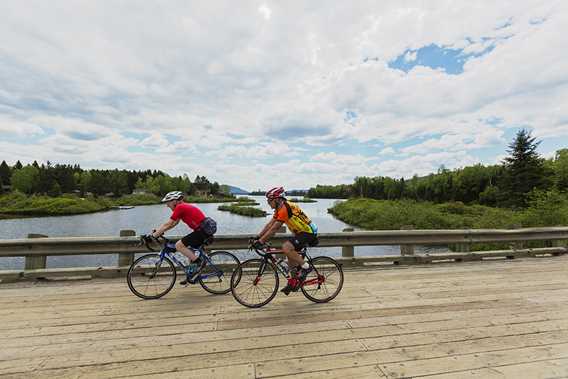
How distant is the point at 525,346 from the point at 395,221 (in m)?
26.6

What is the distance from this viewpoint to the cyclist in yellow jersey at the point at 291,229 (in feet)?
15.5

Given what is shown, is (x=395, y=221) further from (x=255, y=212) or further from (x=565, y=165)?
(x=565, y=165)

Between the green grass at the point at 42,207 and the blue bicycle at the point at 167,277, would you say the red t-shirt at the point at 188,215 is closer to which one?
the blue bicycle at the point at 167,277

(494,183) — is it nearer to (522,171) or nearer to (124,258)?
(522,171)

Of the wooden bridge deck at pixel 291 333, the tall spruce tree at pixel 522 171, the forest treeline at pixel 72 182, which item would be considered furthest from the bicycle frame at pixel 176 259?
the forest treeline at pixel 72 182

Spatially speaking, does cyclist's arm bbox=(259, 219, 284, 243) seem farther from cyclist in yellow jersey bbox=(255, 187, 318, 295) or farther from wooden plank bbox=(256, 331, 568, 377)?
wooden plank bbox=(256, 331, 568, 377)

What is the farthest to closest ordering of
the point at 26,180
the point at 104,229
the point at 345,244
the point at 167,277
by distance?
the point at 26,180 < the point at 104,229 < the point at 345,244 < the point at 167,277

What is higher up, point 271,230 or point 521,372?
point 271,230

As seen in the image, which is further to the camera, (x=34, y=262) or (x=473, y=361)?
(x=34, y=262)

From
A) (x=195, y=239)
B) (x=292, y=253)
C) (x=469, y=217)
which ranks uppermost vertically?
(x=195, y=239)

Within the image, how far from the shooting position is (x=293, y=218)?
15.6 feet

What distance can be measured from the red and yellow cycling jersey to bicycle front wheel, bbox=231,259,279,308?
81 cm

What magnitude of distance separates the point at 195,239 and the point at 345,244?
3.71 metres

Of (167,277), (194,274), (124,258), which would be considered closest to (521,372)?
(194,274)
